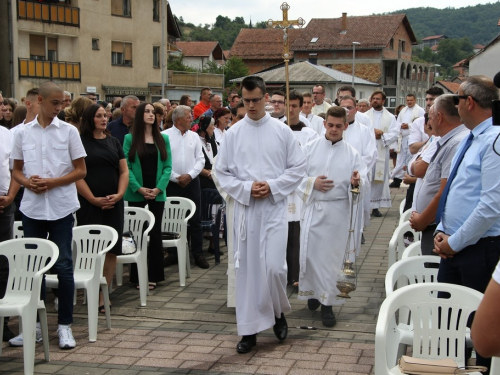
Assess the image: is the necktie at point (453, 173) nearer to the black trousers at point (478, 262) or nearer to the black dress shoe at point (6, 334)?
the black trousers at point (478, 262)

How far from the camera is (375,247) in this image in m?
10.6

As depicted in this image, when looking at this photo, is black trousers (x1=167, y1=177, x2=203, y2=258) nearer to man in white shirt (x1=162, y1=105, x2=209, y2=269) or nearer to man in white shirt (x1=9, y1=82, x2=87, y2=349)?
man in white shirt (x1=162, y1=105, x2=209, y2=269)

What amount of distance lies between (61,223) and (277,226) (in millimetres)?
1803

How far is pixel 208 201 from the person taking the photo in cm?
1015

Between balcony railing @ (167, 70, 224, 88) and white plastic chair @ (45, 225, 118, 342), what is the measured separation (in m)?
40.1

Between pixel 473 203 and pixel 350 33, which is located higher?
pixel 350 33

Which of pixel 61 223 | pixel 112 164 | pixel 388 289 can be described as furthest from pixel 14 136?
pixel 388 289

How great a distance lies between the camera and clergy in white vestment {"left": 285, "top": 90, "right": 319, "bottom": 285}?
8.17m

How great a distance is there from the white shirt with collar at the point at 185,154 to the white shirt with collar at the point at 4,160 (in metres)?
3.03

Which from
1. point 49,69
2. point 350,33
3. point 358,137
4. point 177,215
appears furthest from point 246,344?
point 350,33

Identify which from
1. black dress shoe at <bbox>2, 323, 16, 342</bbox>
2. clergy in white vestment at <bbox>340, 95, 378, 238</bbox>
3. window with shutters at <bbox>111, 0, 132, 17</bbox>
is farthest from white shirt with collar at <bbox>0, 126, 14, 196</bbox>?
window with shutters at <bbox>111, 0, 132, 17</bbox>

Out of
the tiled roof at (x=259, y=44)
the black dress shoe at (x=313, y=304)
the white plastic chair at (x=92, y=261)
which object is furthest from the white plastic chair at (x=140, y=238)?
the tiled roof at (x=259, y=44)

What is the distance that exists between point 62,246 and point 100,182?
123cm

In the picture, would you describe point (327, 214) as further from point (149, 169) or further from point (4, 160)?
point (4, 160)
